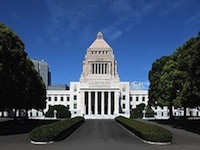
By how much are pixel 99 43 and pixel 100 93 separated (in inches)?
1177

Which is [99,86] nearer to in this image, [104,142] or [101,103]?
[101,103]

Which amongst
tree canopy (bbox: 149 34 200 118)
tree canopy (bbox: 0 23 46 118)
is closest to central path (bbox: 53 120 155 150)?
tree canopy (bbox: 0 23 46 118)

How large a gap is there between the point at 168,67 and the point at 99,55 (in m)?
82.0

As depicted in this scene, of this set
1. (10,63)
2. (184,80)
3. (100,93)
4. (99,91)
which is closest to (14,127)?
(10,63)

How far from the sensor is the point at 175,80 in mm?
45594

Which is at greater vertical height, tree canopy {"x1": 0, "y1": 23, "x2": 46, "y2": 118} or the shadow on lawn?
tree canopy {"x1": 0, "y1": 23, "x2": 46, "y2": 118}

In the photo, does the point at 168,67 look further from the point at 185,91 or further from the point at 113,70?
the point at 113,70

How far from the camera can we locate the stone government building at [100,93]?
120m

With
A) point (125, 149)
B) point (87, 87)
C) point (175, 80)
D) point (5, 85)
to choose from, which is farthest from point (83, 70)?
point (125, 149)

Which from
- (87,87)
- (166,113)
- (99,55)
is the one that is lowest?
(166,113)

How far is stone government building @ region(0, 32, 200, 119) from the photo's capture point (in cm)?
12044

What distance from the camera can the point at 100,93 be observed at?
400 ft

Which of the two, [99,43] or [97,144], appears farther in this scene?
[99,43]

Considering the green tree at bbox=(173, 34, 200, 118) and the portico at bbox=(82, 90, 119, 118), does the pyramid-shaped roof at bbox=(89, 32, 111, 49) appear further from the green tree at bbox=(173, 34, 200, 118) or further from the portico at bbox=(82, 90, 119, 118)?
the green tree at bbox=(173, 34, 200, 118)
